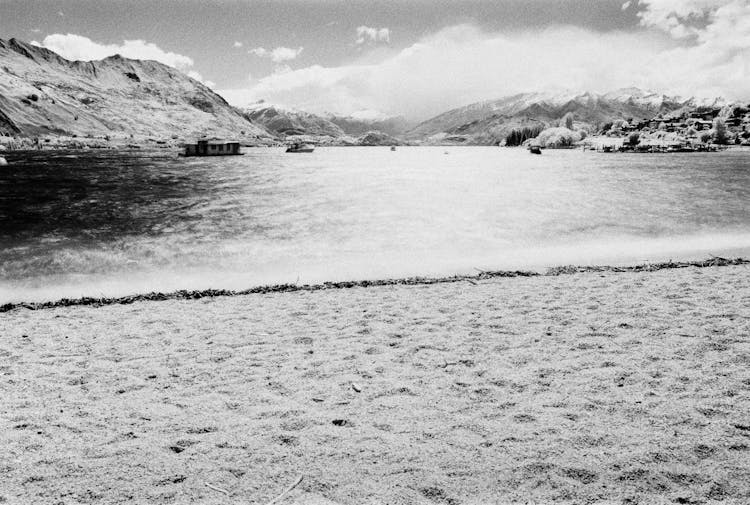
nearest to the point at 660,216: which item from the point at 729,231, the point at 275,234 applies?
the point at 729,231

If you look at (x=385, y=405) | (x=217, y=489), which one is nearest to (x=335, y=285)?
(x=385, y=405)

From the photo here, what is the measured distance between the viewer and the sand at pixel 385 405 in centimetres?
536

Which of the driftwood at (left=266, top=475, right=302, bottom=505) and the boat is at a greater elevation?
the boat

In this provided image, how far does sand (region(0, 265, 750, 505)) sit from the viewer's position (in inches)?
211

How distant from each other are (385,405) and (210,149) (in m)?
148

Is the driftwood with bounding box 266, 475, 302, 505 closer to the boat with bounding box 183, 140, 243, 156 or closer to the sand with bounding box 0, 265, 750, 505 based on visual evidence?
the sand with bounding box 0, 265, 750, 505

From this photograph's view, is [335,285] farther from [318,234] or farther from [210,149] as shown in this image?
[210,149]

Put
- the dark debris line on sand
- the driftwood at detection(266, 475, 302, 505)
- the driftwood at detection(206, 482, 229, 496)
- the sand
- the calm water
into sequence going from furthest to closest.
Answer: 1. the calm water
2. the dark debris line on sand
3. the sand
4. the driftwood at detection(206, 482, 229, 496)
5. the driftwood at detection(266, 475, 302, 505)

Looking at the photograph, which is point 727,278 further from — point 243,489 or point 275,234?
point 275,234

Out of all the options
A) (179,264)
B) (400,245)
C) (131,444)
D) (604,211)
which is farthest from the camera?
(604,211)

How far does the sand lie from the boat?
138 meters

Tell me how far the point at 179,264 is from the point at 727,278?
20.0 meters

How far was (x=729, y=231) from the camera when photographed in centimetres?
2919

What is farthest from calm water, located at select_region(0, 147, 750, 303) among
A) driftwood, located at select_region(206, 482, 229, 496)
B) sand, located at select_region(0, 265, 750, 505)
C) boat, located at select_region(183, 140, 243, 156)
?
boat, located at select_region(183, 140, 243, 156)
